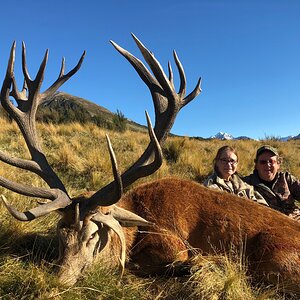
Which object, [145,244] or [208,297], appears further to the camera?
[145,244]

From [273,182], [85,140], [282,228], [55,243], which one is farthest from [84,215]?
[85,140]

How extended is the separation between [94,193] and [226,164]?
8.65ft

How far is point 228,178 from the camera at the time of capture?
6.43 meters

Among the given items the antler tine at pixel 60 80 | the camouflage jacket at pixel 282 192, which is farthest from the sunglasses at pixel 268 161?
the antler tine at pixel 60 80

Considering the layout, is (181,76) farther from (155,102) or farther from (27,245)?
(27,245)

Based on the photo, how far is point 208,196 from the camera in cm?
509

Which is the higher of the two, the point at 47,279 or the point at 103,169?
the point at 103,169

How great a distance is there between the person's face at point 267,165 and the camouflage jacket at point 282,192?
151 millimetres

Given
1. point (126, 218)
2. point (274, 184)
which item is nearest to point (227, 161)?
point (274, 184)

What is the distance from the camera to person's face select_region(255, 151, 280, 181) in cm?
682

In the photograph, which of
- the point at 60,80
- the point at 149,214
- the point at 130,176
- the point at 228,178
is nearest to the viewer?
the point at 130,176

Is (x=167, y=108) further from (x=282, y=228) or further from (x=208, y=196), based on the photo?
(x=282, y=228)

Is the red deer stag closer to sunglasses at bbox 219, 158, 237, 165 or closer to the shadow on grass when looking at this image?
the shadow on grass

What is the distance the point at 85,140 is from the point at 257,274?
30.8 ft
